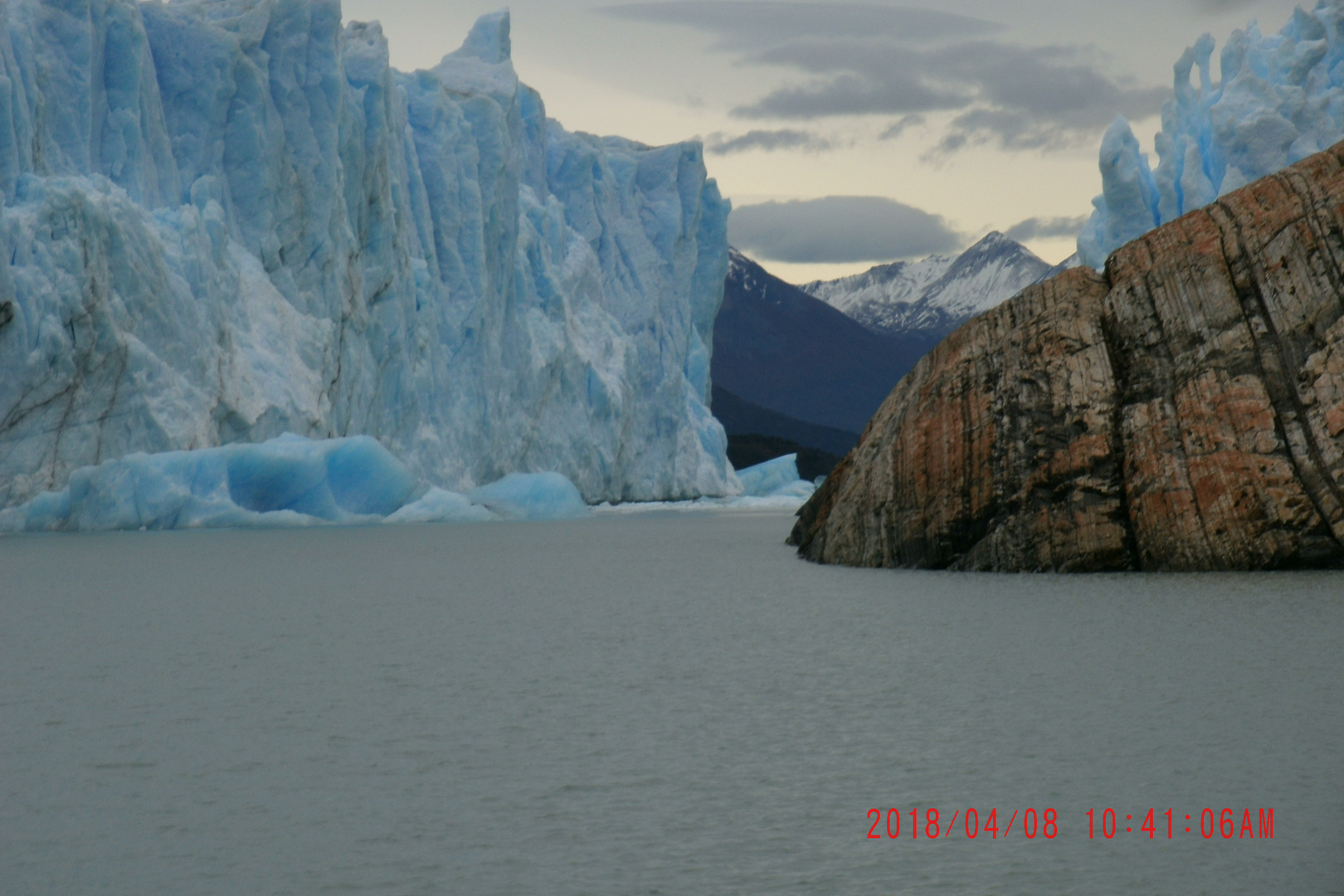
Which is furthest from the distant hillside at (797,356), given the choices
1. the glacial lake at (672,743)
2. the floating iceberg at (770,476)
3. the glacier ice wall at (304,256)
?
the glacial lake at (672,743)

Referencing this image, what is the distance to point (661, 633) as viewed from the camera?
903cm

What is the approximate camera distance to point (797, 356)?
166500mm

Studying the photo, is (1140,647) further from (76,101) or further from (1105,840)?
(76,101)

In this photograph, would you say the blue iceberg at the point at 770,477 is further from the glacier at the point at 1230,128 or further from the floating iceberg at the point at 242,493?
the floating iceberg at the point at 242,493

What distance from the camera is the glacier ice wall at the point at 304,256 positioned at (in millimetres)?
22016

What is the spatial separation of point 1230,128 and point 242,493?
71.7ft

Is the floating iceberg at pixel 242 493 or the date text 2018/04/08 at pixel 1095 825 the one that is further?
the floating iceberg at pixel 242 493

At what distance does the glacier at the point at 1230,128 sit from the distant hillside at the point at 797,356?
115693 mm

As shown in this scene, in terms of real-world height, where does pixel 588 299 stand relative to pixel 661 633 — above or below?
above

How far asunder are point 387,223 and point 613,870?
27.5 meters

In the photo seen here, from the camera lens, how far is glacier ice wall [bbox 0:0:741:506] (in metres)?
22.0

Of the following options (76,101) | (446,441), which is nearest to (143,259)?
(76,101)
